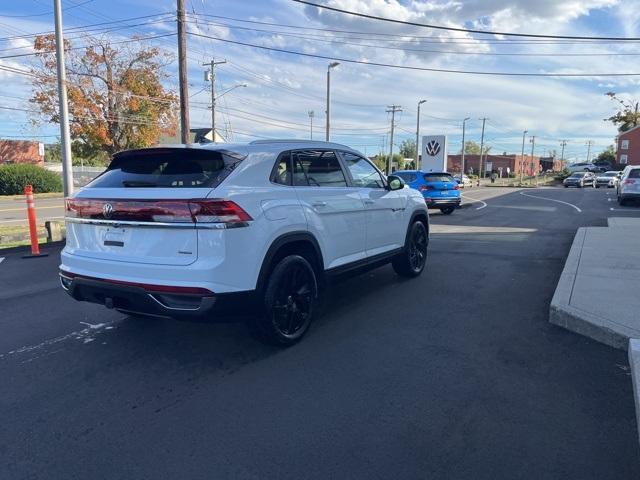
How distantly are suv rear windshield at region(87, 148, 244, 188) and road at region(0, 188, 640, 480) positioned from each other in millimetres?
1510

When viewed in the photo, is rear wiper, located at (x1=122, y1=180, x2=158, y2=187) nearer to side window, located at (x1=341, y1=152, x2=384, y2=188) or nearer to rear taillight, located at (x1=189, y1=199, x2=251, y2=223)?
rear taillight, located at (x1=189, y1=199, x2=251, y2=223)

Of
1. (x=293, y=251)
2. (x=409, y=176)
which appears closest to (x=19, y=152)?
(x=409, y=176)

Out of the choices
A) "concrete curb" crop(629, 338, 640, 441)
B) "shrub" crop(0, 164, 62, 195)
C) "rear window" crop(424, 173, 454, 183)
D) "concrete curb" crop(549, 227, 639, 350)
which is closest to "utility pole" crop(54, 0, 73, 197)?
"rear window" crop(424, 173, 454, 183)

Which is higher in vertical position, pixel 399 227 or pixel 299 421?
pixel 399 227

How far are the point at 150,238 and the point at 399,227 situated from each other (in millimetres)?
3670

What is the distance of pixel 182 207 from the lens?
3.61m

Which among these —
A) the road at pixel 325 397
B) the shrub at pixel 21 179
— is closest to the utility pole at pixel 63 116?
the road at pixel 325 397

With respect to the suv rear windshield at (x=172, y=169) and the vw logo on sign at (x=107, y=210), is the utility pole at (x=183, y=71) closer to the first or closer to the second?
the suv rear windshield at (x=172, y=169)

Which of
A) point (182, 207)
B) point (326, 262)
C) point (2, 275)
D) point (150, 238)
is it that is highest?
point (182, 207)

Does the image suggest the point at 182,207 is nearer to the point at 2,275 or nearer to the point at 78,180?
the point at 2,275

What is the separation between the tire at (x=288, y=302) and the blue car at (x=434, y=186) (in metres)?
14.0

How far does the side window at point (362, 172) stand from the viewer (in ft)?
18.5

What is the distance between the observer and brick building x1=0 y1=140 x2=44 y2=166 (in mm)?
51406

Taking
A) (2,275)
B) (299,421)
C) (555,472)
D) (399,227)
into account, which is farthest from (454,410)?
(2,275)
